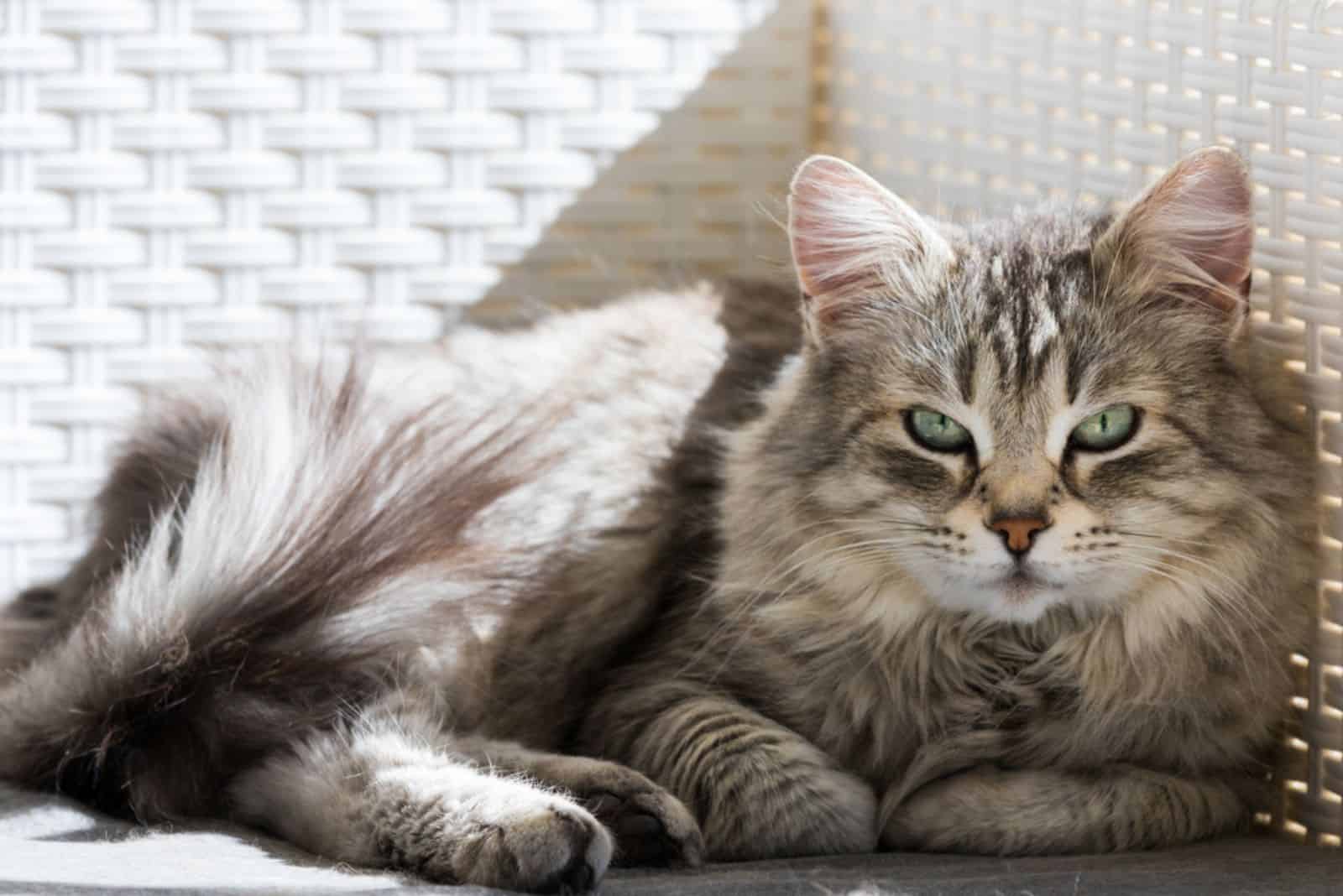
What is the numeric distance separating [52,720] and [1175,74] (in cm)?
139

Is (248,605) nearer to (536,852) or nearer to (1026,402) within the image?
(536,852)

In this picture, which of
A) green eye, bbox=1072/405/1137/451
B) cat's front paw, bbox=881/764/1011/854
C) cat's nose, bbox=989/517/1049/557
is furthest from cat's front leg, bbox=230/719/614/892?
green eye, bbox=1072/405/1137/451

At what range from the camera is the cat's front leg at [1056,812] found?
Result: 5.40 ft

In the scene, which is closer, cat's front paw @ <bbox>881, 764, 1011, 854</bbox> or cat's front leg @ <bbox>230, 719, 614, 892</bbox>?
cat's front leg @ <bbox>230, 719, 614, 892</bbox>

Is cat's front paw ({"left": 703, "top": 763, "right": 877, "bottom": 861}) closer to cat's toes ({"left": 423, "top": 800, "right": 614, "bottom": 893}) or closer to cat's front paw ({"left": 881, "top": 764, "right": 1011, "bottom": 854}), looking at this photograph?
cat's front paw ({"left": 881, "top": 764, "right": 1011, "bottom": 854})

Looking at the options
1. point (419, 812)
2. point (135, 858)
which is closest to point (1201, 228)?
point (419, 812)

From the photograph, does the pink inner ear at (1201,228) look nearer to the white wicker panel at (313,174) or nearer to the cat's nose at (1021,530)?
the cat's nose at (1021,530)

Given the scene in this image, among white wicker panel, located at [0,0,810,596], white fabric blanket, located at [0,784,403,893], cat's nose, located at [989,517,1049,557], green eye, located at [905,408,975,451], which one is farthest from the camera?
white wicker panel, located at [0,0,810,596]

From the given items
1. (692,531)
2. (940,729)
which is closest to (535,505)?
(692,531)

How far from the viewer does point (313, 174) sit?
232cm

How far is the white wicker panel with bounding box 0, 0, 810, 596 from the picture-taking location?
221cm

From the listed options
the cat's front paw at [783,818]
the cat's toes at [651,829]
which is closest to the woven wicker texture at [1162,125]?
the cat's front paw at [783,818]

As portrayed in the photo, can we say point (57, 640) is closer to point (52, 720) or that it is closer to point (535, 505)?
point (52, 720)

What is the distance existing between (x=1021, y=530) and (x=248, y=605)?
786mm
